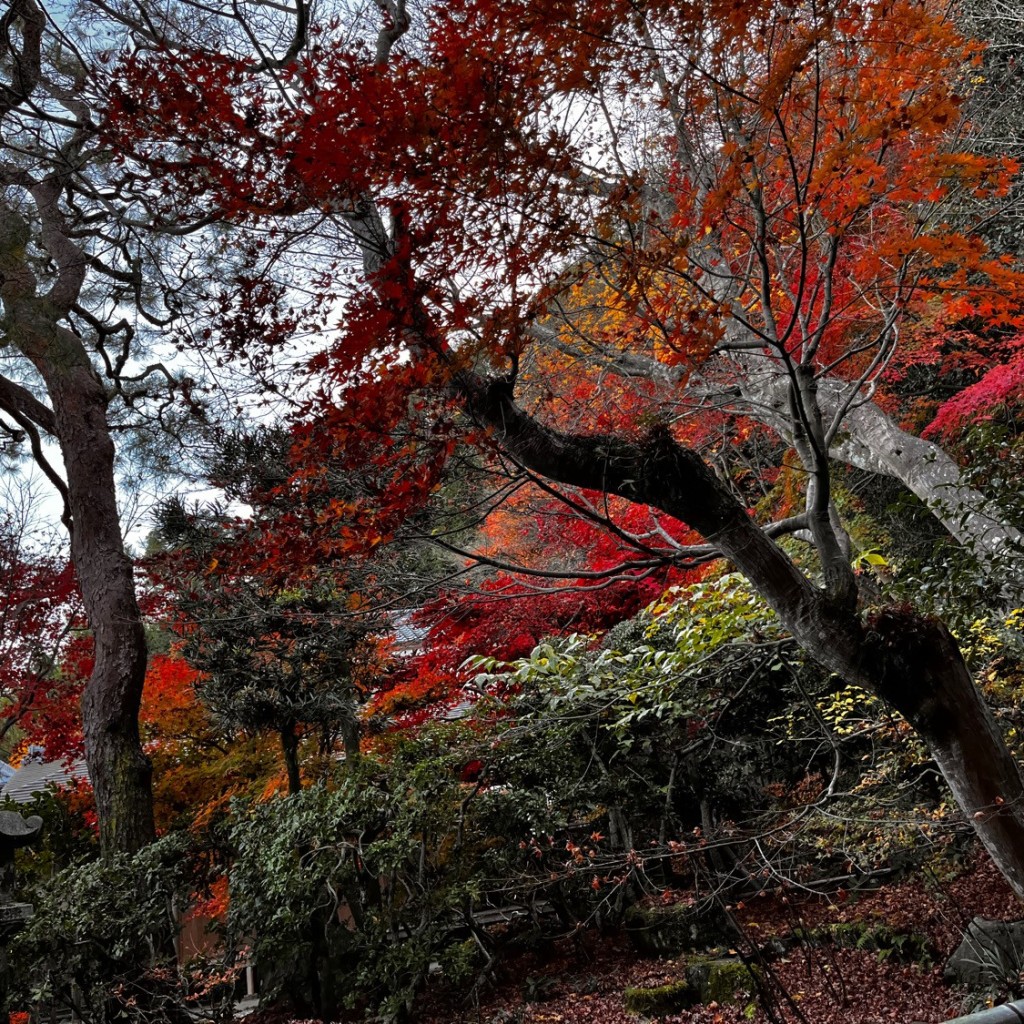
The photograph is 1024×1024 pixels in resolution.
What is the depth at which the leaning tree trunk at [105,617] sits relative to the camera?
7.07 meters

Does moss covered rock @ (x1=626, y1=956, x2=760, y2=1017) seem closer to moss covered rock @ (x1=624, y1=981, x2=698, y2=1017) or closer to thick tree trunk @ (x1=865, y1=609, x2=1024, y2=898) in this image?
moss covered rock @ (x1=624, y1=981, x2=698, y2=1017)

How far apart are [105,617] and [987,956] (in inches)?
310

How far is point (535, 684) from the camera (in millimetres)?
7219

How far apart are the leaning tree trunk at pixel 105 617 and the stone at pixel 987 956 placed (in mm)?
6783

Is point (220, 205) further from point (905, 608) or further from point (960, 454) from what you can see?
point (960, 454)

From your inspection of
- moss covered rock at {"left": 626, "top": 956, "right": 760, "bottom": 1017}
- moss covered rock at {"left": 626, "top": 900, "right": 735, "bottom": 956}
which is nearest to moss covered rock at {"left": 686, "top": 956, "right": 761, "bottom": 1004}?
moss covered rock at {"left": 626, "top": 956, "right": 760, "bottom": 1017}

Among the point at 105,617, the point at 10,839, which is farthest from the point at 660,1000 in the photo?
the point at 105,617

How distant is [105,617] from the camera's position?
7465 mm

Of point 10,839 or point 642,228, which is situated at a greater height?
point 642,228

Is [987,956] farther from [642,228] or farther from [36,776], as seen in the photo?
[36,776]

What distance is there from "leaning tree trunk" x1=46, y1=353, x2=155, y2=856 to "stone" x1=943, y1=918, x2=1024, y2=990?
678cm

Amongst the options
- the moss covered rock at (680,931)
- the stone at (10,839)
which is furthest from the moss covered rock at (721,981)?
the stone at (10,839)

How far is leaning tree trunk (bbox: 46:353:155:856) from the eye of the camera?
707cm

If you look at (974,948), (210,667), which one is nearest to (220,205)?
(210,667)
